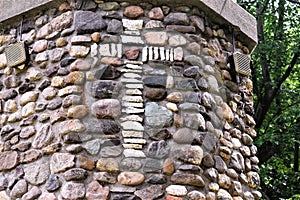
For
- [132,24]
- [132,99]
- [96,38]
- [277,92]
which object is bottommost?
[132,99]

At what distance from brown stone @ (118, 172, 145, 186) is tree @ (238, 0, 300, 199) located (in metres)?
4.15

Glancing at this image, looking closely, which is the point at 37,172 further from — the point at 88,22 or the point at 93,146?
the point at 88,22

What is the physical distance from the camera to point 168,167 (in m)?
3.61

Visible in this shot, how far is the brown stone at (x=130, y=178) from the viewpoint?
3523 millimetres

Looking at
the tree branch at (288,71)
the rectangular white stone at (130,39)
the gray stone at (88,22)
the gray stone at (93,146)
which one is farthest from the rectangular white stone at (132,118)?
the tree branch at (288,71)

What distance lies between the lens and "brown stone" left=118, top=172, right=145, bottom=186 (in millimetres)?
3523

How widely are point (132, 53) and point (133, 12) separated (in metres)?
0.30

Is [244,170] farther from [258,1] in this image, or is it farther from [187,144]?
[258,1]

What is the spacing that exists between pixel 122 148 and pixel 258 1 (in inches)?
204

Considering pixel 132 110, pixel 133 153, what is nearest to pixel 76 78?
pixel 132 110

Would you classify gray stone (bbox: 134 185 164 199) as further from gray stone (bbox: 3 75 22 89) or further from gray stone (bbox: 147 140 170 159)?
gray stone (bbox: 3 75 22 89)

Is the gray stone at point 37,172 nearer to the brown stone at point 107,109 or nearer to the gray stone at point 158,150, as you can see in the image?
the brown stone at point 107,109

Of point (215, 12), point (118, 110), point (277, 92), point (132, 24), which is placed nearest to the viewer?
point (118, 110)

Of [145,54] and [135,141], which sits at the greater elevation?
[145,54]
